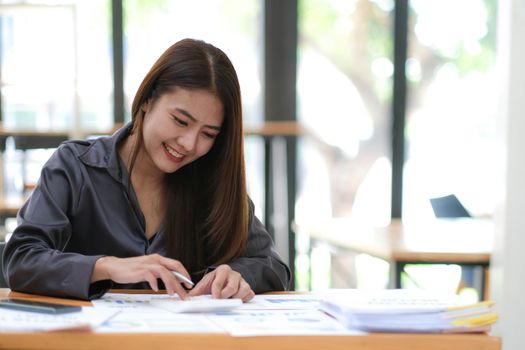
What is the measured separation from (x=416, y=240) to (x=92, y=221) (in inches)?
71.2

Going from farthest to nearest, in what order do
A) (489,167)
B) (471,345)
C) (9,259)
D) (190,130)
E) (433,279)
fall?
1. (489,167)
2. (433,279)
3. (190,130)
4. (9,259)
5. (471,345)

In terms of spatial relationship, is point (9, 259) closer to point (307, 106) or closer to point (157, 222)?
point (157, 222)

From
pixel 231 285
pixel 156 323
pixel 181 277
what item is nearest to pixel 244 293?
pixel 231 285

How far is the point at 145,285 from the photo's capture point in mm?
1824

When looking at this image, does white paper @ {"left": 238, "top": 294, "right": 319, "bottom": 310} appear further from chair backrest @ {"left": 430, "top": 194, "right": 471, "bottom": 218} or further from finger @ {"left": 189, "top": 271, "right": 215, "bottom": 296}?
chair backrest @ {"left": 430, "top": 194, "right": 471, "bottom": 218}

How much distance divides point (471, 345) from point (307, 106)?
3311 mm

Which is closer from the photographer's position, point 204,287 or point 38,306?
point 38,306

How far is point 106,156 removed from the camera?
1.81 metres

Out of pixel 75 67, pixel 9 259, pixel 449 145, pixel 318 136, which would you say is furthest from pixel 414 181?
pixel 9 259

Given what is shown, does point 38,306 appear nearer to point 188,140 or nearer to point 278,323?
point 278,323

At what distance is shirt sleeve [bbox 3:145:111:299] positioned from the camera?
148cm

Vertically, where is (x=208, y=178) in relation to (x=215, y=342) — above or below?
above

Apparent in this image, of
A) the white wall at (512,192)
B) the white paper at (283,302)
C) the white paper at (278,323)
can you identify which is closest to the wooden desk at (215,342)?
the white paper at (278,323)

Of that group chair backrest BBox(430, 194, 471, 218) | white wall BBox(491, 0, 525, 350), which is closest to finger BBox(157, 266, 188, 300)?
white wall BBox(491, 0, 525, 350)
